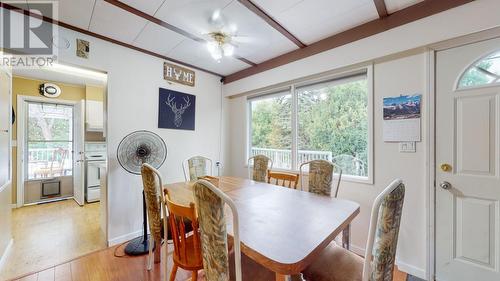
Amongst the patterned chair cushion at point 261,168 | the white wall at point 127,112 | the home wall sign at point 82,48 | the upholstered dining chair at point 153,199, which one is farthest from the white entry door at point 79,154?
the patterned chair cushion at point 261,168

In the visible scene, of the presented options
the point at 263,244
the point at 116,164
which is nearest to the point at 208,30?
the point at 116,164

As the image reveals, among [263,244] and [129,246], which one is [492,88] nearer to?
[263,244]

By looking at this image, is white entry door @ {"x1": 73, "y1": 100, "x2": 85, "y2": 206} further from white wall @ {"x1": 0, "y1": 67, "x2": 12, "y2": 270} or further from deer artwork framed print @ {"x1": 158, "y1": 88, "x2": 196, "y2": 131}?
deer artwork framed print @ {"x1": 158, "y1": 88, "x2": 196, "y2": 131}

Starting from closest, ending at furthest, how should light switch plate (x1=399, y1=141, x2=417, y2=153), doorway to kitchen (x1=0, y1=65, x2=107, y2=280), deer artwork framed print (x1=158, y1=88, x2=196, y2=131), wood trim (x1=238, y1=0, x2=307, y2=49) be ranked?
wood trim (x1=238, y1=0, x2=307, y2=49), light switch plate (x1=399, y1=141, x2=417, y2=153), deer artwork framed print (x1=158, y1=88, x2=196, y2=131), doorway to kitchen (x1=0, y1=65, x2=107, y2=280)

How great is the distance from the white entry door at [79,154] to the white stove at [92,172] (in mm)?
82

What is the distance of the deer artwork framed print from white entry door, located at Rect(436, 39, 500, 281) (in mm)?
2970

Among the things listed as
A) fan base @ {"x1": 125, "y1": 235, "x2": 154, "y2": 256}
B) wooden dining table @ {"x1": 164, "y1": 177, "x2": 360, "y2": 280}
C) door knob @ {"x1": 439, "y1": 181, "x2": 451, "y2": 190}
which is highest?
door knob @ {"x1": 439, "y1": 181, "x2": 451, "y2": 190}

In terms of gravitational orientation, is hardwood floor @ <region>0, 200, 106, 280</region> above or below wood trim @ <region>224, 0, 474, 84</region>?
below

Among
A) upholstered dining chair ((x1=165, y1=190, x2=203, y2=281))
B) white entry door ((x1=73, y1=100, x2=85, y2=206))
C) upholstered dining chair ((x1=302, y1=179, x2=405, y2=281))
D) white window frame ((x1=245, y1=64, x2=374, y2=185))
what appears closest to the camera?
upholstered dining chair ((x1=302, y1=179, x2=405, y2=281))

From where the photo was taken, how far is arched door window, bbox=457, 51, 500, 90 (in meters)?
1.54

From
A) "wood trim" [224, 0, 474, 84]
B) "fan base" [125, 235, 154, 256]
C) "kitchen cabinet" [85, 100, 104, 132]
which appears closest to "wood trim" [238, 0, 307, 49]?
"wood trim" [224, 0, 474, 84]

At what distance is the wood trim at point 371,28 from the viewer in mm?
1685

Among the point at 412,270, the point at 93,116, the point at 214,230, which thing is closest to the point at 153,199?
the point at 214,230

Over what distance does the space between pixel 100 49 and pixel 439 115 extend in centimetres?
352
